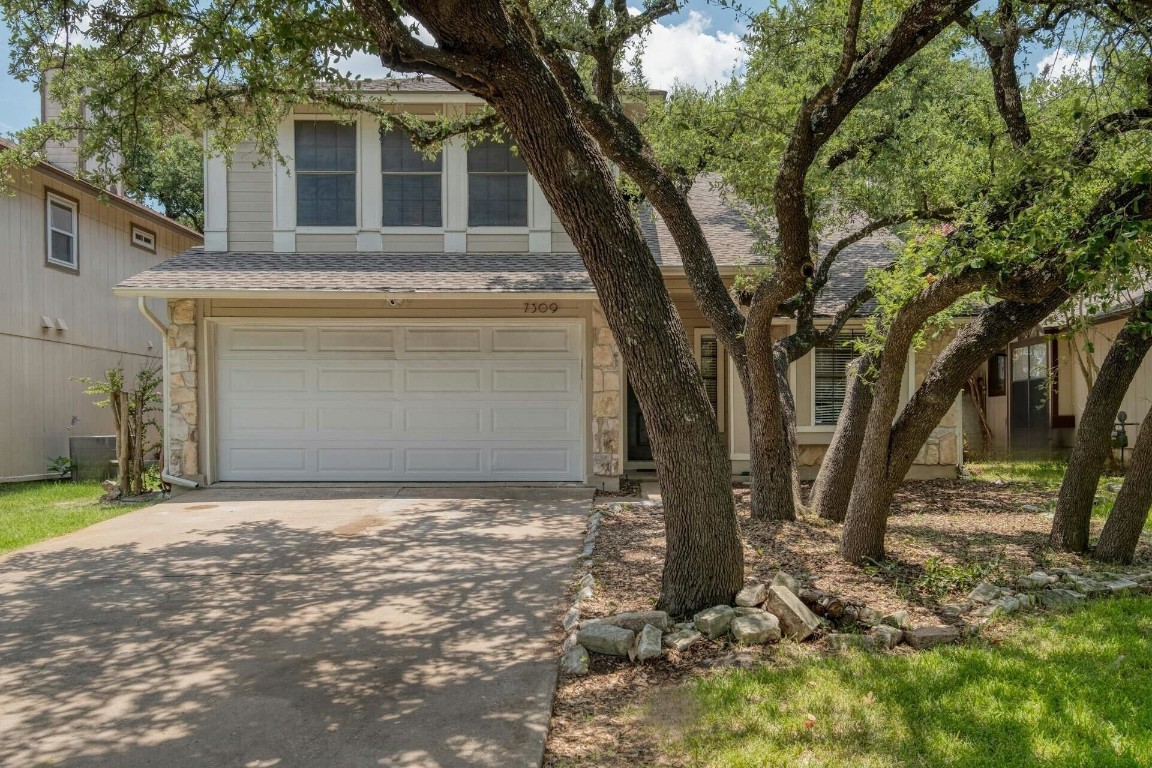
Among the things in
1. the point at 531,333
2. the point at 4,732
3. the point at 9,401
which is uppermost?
the point at 531,333

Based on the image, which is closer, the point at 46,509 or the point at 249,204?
the point at 46,509

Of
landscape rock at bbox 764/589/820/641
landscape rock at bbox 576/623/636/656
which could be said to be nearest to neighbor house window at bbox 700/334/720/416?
landscape rock at bbox 764/589/820/641

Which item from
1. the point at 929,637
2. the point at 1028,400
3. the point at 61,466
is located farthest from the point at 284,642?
the point at 1028,400

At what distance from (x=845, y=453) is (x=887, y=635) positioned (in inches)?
130

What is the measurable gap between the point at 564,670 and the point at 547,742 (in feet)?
2.53

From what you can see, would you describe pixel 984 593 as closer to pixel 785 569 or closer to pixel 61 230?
pixel 785 569

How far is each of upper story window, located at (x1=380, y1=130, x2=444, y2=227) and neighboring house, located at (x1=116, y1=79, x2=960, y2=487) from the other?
0.02 metres

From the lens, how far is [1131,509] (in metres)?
5.93

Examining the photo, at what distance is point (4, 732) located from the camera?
11.3ft

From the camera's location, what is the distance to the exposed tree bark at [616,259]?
4.13 m

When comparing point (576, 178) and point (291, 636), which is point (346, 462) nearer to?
point (291, 636)

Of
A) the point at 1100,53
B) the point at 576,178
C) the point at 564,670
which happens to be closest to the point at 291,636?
the point at 564,670

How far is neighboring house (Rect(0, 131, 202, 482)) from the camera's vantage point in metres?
11.7

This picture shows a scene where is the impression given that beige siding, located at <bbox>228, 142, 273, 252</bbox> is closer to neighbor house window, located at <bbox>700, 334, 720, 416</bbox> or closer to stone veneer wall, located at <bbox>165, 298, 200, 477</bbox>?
stone veneer wall, located at <bbox>165, 298, 200, 477</bbox>
